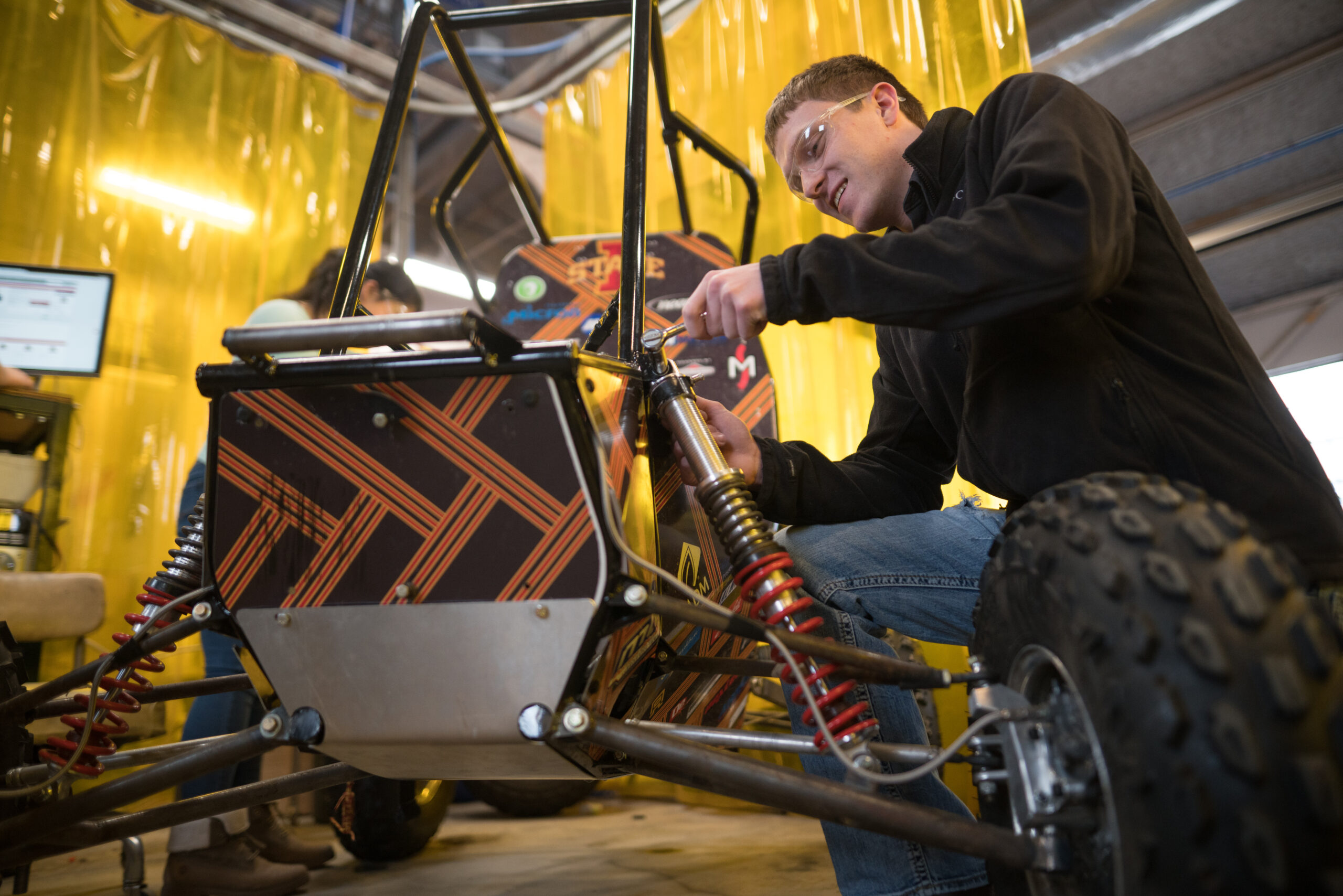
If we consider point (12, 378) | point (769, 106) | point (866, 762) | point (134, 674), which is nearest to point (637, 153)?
point (866, 762)

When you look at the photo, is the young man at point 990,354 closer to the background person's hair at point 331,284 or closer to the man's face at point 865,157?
the man's face at point 865,157

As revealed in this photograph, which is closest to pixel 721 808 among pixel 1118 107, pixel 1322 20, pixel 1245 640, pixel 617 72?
pixel 1245 640

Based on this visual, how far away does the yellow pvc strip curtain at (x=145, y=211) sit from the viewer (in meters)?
2.95

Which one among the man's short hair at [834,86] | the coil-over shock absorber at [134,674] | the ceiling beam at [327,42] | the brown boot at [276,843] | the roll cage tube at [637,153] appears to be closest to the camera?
the coil-over shock absorber at [134,674]

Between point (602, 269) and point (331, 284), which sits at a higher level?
point (602, 269)

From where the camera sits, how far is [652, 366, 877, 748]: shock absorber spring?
2.71 feet

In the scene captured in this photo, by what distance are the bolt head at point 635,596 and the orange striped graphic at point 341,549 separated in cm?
26

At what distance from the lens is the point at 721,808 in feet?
8.59

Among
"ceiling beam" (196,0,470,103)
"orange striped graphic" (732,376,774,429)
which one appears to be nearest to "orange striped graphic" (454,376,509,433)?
"orange striped graphic" (732,376,774,429)

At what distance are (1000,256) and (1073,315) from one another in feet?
0.67

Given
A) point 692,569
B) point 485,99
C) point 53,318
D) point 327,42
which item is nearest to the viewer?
point 692,569

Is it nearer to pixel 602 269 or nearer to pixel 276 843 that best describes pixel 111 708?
pixel 276 843

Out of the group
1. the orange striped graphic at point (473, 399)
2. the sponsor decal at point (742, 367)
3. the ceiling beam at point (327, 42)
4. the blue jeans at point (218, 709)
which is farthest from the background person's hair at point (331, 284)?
the ceiling beam at point (327, 42)

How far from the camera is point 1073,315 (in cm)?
92
